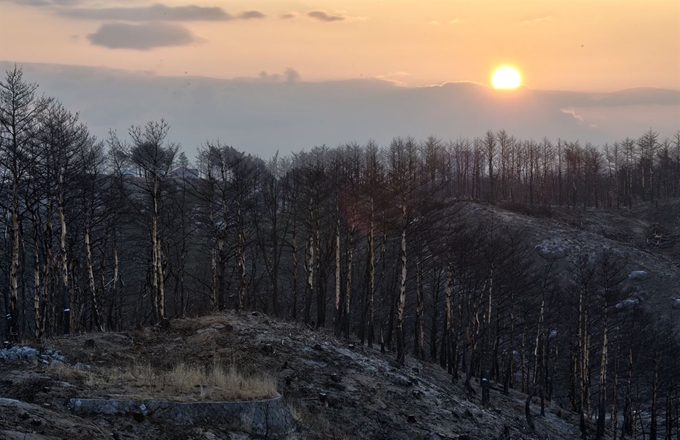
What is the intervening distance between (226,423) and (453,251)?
26.1 meters

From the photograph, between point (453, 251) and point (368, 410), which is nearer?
point (368, 410)

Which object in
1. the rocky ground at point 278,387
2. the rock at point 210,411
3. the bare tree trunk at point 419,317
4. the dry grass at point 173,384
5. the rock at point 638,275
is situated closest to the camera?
the rocky ground at point 278,387

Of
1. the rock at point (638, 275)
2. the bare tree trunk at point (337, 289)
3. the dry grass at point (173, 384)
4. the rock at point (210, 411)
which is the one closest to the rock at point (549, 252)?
Result: the rock at point (638, 275)

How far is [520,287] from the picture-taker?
3834 centimetres

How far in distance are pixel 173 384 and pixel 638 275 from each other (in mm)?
59425

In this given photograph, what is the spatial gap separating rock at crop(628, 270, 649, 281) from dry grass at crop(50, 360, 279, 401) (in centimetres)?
→ 5642

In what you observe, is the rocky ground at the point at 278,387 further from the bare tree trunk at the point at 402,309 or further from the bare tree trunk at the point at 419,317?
the bare tree trunk at the point at 419,317

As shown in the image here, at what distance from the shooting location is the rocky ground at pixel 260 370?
1158 cm

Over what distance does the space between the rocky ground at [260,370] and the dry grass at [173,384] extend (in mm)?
111

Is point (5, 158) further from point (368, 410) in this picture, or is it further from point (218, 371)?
point (368, 410)

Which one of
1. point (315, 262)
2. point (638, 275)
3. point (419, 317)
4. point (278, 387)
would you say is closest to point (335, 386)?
point (278, 387)

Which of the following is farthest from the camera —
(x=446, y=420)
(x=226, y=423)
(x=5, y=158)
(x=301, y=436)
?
(x=5, y=158)

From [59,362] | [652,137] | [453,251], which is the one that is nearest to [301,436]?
[59,362]

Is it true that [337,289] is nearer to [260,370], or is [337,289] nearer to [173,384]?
[260,370]
